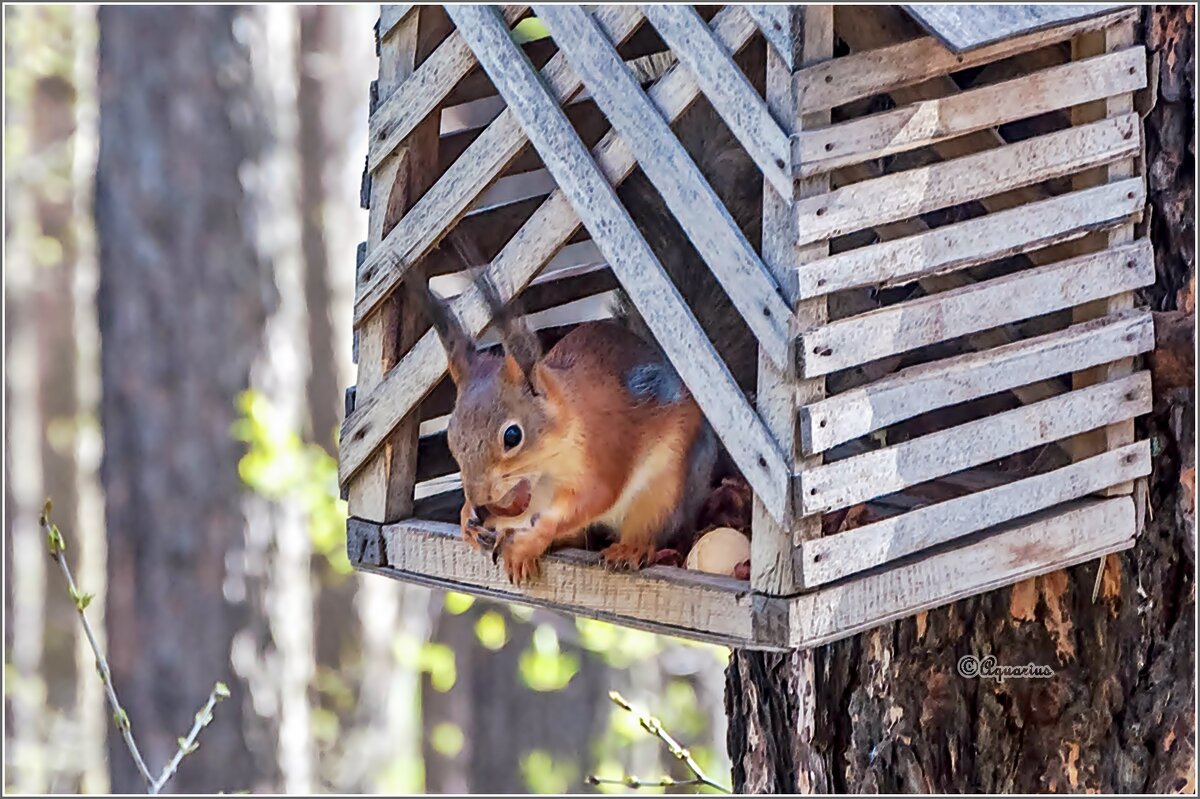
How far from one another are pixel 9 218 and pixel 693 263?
755 centimetres

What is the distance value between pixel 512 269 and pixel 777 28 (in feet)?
1.36

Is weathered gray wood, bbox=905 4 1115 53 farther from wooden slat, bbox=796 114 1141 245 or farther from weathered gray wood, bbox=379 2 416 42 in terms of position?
weathered gray wood, bbox=379 2 416 42

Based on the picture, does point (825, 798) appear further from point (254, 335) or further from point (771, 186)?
point (254, 335)

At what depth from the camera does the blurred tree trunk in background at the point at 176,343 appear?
154 inches

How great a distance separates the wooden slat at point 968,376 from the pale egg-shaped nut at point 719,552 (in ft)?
0.75

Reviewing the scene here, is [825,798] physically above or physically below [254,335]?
below

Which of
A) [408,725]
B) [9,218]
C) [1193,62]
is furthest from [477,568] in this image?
[9,218]

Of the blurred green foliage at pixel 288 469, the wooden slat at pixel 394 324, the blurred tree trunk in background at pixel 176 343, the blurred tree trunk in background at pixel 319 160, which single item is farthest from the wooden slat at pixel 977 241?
the blurred tree trunk in background at pixel 319 160

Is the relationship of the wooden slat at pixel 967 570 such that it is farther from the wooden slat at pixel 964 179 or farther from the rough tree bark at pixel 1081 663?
the wooden slat at pixel 964 179

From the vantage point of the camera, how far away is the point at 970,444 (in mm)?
1555

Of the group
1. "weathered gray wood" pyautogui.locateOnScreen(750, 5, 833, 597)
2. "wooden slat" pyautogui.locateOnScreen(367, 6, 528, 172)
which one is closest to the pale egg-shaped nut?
"weathered gray wood" pyautogui.locateOnScreen(750, 5, 833, 597)

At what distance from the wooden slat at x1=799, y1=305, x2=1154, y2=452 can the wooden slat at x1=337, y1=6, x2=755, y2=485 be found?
1.18 ft

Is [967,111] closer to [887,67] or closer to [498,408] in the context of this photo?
[887,67]

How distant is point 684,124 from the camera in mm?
1713
